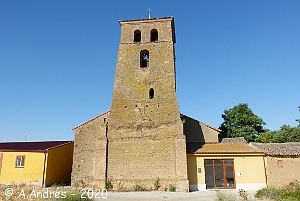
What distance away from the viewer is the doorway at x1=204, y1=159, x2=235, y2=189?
20.0 meters

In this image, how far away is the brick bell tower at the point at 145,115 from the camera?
19031 millimetres

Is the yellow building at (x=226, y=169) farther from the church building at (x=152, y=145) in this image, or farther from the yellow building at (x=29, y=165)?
the yellow building at (x=29, y=165)

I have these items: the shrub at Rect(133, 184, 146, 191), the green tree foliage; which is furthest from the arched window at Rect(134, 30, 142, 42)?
the green tree foliage

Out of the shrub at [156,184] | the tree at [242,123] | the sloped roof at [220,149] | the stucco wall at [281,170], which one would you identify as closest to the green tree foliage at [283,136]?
the tree at [242,123]

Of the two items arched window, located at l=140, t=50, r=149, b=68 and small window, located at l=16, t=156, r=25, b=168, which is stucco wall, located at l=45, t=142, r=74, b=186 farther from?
arched window, located at l=140, t=50, r=149, b=68

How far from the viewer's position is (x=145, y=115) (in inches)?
811

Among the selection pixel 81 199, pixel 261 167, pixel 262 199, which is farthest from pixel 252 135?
pixel 81 199

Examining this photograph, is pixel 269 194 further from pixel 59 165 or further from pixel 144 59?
pixel 59 165

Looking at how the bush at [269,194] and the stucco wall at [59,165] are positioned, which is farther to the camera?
the stucco wall at [59,165]

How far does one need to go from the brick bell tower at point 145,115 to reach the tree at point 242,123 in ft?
73.0

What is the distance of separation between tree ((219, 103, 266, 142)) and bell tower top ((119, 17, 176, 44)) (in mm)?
22402

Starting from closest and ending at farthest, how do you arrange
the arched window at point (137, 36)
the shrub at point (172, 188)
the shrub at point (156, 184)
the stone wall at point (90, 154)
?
the shrub at point (172, 188), the shrub at point (156, 184), the stone wall at point (90, 154), the arched window at point (137, 36)

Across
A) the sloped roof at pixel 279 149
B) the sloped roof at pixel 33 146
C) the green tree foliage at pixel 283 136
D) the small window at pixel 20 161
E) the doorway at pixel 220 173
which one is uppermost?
the green tree foliage at pixel 283 136

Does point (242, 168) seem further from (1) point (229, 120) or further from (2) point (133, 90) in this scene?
(1) point (229, 120)
